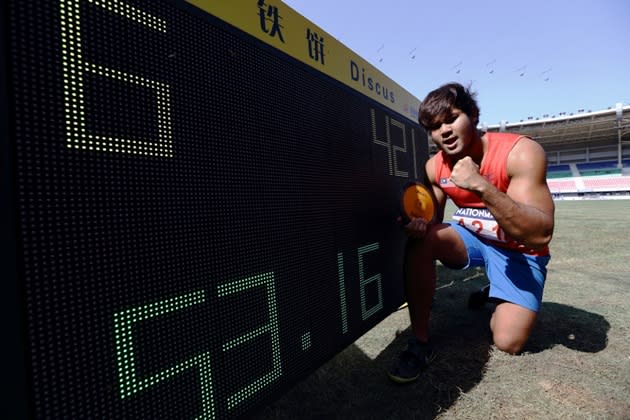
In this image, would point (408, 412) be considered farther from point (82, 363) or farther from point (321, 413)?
point (82, 363)

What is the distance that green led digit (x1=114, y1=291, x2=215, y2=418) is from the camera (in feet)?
2.89

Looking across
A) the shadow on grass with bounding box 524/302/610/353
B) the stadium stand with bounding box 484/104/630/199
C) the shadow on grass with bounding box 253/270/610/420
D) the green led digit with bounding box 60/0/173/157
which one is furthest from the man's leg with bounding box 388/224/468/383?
the stadium stand with bounding box 484/104/630/199

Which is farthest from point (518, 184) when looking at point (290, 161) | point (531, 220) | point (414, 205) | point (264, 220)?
point (264, 220)

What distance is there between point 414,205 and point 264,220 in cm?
123

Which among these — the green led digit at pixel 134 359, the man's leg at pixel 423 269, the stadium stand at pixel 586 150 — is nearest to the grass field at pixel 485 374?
the man's leg at pixel 423 269

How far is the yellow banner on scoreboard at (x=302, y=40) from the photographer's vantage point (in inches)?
50.5

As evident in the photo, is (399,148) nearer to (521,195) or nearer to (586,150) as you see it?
(521,195)

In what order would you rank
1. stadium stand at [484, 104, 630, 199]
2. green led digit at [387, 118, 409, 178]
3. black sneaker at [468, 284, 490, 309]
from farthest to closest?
1. stadium stand at [484, 104, 630, 199]
2. black sneaker at [468, 284, 490, 309]
3. green led digit at [387, 118, 409, 178]

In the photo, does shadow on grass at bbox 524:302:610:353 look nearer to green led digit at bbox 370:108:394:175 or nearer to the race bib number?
the race bib number

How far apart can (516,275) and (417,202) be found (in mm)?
785

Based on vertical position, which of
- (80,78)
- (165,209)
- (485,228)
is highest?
(80,78)

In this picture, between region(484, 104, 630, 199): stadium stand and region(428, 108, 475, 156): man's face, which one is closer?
region(428, 108, 475, 156): man's face

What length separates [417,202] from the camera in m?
2.21

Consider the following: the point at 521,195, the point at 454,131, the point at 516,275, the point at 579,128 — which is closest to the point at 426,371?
the point at 516,275
